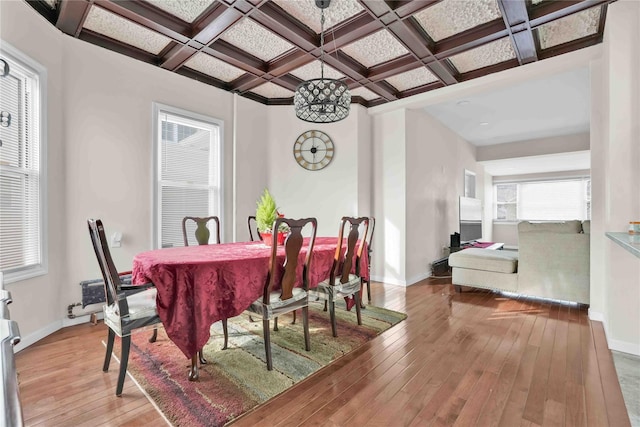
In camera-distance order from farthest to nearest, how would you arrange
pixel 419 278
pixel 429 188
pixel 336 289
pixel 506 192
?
pixel 506 192
pixel 429 188
pixel 419 278
pixel 336 289

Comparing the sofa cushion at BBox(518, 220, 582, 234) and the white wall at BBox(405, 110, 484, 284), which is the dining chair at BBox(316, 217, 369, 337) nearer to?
the white wall at BBox(405, 110, 484, 284)

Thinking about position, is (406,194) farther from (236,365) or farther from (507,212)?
(507,212)

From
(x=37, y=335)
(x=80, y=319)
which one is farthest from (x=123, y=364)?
(x=80, y=319)

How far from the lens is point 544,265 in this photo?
3.54 meters

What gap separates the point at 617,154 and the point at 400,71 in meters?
2.22

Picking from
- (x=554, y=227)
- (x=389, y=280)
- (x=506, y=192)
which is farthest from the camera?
(x=506, y=192)

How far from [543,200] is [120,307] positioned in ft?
34.9

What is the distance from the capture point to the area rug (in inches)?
67.7

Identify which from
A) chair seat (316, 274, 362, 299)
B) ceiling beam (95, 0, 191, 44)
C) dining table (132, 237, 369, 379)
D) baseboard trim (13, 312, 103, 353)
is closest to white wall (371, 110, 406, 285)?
chair seat (316, 274, 362, 299)

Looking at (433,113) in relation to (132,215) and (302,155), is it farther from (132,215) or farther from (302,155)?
(132,215)

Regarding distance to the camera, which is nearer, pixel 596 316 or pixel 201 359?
pixel 201 359

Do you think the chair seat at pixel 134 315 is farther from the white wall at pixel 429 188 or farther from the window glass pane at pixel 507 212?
the window glass pane at pixel 507 212

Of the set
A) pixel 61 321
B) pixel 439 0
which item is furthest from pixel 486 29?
pixel 61 321

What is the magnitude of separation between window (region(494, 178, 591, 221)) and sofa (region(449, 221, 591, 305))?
6.38 m
